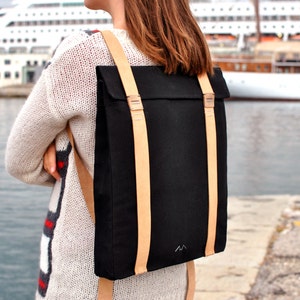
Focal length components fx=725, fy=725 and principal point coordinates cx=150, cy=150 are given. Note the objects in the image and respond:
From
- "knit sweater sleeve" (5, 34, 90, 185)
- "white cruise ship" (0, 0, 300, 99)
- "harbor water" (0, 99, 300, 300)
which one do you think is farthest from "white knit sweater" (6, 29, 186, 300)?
"white cruise ship" (0, 0, 300, 99)

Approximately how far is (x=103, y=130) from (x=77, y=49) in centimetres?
12

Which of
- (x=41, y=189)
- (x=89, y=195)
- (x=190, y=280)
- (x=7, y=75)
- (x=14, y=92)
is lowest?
(x=7, y=75)

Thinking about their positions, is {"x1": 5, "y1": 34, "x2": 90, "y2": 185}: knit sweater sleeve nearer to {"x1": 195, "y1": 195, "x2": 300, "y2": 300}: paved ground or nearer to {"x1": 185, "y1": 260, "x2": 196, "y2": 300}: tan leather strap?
{"x1": 185, "y1": 260, "x2": 196, "y2": 300}: tan leather strap

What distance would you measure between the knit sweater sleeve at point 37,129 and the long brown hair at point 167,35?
0.09 m

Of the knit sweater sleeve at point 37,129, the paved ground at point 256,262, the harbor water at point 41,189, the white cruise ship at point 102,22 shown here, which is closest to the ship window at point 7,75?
the white cruise ship at point 102,22

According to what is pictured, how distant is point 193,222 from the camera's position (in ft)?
3.39

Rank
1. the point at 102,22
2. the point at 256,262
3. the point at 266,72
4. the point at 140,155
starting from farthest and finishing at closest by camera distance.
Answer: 1. the point at 102,22
2. the point at 266,72
3. the point at 256,262
4. the point at 140,155

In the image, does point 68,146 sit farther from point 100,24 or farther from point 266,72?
point 100,24

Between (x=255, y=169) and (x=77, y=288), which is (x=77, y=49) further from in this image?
(x=255, y=169)

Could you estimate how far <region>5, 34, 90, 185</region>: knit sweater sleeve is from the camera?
0.98 metres

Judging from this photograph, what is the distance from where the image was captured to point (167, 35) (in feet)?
3.40

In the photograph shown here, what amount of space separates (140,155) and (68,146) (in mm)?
135

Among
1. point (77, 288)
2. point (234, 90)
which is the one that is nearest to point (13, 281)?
point (77, 288)

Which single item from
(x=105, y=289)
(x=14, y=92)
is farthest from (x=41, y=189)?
(x=14, y=92)
